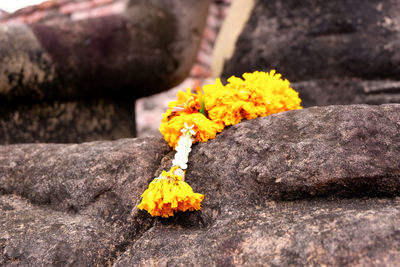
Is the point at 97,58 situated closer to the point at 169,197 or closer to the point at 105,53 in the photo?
the point at 105,53

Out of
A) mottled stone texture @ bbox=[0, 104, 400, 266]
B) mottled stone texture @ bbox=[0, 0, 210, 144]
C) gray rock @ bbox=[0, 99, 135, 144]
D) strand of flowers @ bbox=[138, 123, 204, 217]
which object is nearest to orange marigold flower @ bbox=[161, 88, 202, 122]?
mottled stone texture @ bbox=[0, 104, 400, 266]

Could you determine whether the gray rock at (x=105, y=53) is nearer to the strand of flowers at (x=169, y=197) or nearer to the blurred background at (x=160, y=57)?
the blurred background at (x=160, y=57)

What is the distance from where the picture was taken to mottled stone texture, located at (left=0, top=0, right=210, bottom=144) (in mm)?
1717

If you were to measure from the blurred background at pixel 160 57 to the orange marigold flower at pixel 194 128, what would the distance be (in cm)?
68

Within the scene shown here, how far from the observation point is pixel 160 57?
190 cm

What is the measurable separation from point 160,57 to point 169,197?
116 centimetres

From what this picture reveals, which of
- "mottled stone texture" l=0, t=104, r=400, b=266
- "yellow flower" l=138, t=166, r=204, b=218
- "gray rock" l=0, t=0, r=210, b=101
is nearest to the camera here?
"mottled stone texture" l=0, t=104, r=400, b=266

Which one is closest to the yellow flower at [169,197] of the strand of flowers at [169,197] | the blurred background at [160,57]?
the strand of flowers at [169,197]

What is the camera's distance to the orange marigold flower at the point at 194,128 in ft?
3.38

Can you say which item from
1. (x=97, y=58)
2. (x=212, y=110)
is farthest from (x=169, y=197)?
(x=97, y=58)

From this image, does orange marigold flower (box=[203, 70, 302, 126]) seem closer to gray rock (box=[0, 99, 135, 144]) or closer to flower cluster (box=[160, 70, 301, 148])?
flower cluster (box=[160, 70, 301, 148])

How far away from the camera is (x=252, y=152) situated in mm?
928

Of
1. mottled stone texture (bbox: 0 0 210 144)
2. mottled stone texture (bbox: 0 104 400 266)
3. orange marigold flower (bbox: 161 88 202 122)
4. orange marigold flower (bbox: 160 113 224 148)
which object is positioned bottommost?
mottled stone texture (bbox: 0 104 400 266)

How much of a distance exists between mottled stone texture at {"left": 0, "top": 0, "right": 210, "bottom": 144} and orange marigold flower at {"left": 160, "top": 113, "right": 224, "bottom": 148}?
84 cm
